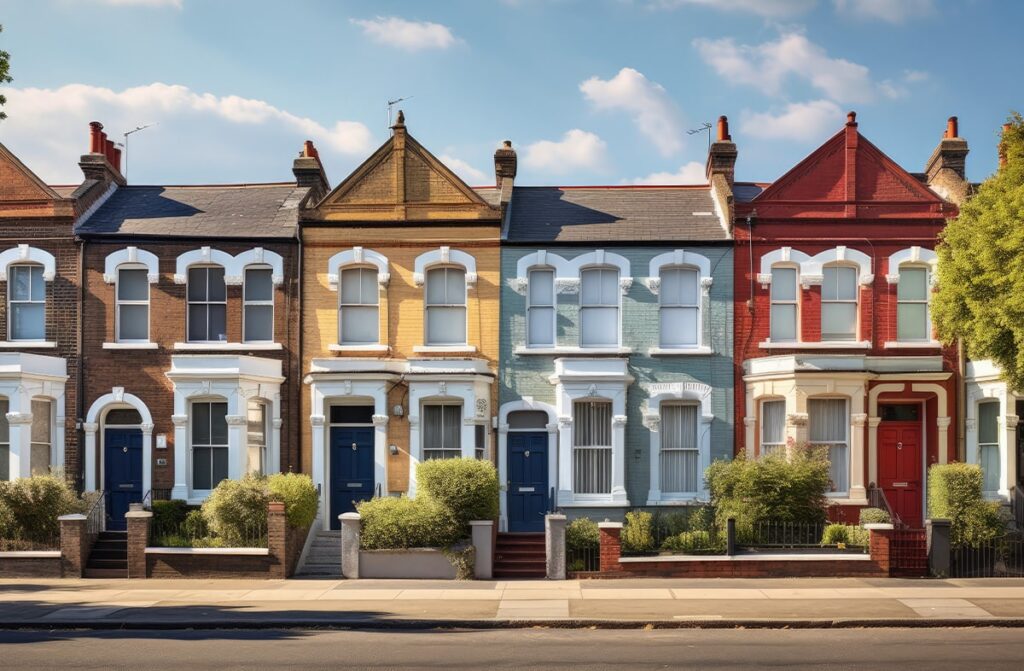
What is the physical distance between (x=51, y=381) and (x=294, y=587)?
808 centimetres

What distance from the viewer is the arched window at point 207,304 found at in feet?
81.9

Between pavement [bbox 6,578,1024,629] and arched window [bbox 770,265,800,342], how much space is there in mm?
6263

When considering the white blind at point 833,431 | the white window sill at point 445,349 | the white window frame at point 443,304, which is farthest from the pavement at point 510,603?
the white window frame at point 443,304

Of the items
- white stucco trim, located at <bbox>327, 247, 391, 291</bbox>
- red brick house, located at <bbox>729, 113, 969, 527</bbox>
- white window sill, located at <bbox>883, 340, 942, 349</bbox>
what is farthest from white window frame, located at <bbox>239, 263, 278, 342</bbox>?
white window sill, located at <bbox>883, 340, 942, 349</bbox>

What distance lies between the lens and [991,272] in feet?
69.9

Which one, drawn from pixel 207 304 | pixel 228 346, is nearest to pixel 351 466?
pixel 228 346

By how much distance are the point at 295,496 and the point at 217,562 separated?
5.99ft

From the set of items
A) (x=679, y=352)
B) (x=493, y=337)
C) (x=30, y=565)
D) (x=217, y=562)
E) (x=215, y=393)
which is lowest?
(x=30, y=565)

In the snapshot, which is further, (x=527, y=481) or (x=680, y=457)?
(x=680, y=457)

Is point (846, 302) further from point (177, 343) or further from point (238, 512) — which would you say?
point (177, 343)

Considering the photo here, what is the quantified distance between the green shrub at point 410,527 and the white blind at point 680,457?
5433 millimetres

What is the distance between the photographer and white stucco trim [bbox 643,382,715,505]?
80.1 feet

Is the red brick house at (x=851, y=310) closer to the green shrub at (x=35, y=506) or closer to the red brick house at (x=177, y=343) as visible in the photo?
the red brick house at (x=177, y=343)

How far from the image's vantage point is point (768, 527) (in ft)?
70.8
